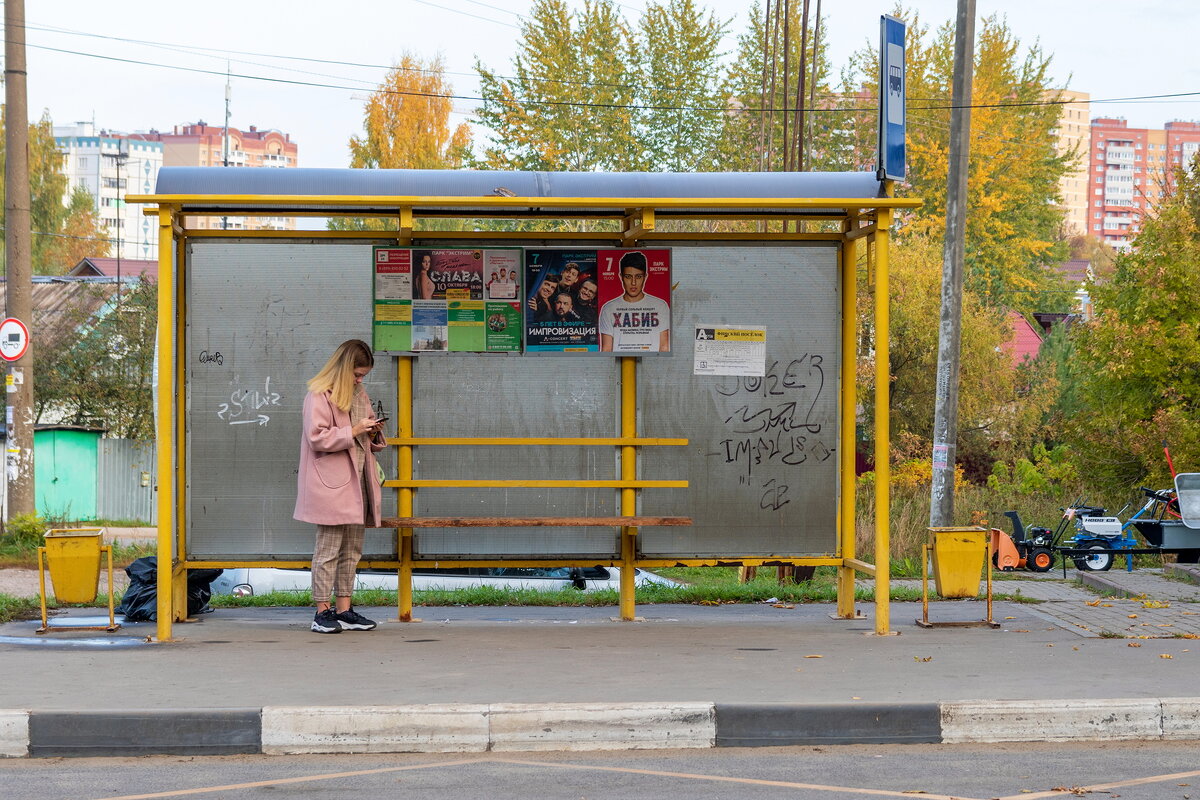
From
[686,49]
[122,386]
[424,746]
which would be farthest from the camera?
[686,49]

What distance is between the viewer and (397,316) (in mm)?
8977

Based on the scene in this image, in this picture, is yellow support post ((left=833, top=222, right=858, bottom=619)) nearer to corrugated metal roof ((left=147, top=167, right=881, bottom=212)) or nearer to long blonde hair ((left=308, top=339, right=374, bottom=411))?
corrugated metal roof ((left=147, top=167, right=881, bottom=212))

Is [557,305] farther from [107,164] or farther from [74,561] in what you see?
[107,164]

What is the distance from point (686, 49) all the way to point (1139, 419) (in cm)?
3441

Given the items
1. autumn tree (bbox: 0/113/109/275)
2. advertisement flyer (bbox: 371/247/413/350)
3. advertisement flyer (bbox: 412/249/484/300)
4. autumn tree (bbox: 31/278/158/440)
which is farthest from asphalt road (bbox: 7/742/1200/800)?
autumn tree (bbox: 0/113/109/275)

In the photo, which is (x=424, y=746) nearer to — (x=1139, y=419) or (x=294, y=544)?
(x=294, y=544)

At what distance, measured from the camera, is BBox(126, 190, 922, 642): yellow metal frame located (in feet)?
26.5

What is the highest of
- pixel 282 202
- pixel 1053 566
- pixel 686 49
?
pixel 686 49

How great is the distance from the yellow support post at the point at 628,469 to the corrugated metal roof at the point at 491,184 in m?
1.46

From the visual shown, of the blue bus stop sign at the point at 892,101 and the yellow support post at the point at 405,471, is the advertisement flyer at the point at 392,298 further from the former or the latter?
the blue bus stop sign at the point at 892,101

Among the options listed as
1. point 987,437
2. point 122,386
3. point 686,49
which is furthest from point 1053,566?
point 686,49

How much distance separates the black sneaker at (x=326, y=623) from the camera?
848cm

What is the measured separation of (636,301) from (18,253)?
9388mm

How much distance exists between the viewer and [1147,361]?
51.8 feet
